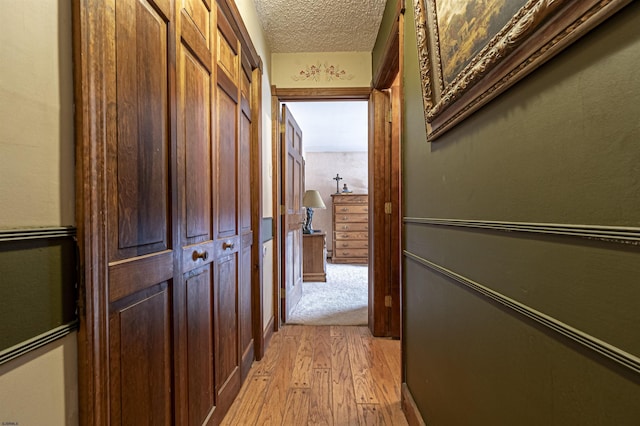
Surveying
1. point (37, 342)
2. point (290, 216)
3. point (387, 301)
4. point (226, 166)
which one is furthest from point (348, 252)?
point (37, 342)

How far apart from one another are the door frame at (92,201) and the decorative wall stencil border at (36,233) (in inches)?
0.8

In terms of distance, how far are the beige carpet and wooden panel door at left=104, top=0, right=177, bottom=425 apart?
6.68 ft

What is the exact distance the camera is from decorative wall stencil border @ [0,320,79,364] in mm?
495

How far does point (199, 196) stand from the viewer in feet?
4.15

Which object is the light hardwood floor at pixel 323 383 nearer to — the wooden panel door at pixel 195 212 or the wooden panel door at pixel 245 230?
the wooden panel door at pixel 245 230

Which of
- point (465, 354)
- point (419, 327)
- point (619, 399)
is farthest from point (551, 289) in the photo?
point (419, 327)

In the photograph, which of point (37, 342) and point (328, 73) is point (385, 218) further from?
point (37, 342)

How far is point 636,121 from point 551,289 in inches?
12.5

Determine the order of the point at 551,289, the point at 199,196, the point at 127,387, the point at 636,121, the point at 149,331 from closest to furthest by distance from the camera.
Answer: the point at 636,121, the point at 551,289, the point at 127,387, the point at 149,331, the point at 199,196

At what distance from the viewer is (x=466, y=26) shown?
0.85 meters

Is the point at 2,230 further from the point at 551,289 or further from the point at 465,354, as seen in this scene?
the point at 465,354

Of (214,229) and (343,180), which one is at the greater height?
(343,180)

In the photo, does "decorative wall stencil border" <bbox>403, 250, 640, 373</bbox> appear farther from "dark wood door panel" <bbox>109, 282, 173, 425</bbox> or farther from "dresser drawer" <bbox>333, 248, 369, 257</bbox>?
"dresser drawer" <bbox>333, 248, 369, 257</bbox>

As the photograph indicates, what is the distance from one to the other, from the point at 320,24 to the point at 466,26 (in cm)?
178
